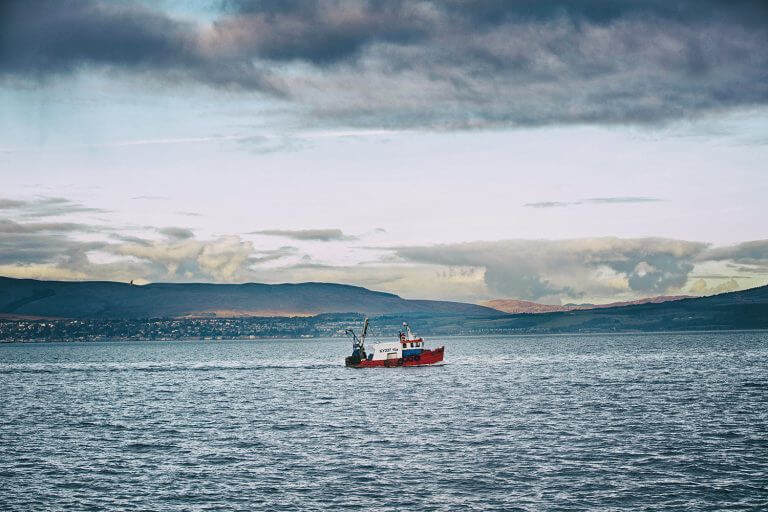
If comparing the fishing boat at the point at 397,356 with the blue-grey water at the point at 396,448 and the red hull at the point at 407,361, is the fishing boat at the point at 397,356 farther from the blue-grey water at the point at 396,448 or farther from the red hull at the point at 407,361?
the blue-grey water at the point at 396,448

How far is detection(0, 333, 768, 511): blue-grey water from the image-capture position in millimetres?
52062

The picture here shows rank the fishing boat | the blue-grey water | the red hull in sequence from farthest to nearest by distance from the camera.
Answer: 1. the fishing boat
2. the red hull
3. the blue-grey water

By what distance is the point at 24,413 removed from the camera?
10856 centimetres

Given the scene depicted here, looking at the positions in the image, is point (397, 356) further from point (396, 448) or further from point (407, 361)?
point (396, 448)

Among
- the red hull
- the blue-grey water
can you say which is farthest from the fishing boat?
the blue-grey water

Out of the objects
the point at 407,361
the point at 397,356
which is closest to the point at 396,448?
the point at 407,361

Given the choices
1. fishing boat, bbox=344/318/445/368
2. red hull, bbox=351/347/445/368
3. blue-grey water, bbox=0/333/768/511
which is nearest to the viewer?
blue-grey water, bbox=0/333/768/511

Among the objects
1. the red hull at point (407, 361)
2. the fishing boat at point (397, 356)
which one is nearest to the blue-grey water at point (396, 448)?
the red hull at point (407, 361)

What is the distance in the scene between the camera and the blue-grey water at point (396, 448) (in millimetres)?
52062

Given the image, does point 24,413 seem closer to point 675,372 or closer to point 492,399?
point 492,399

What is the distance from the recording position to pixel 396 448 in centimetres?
7081

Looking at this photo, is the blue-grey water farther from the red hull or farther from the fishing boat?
the fishing boat

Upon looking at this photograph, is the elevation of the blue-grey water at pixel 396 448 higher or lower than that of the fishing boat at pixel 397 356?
lower

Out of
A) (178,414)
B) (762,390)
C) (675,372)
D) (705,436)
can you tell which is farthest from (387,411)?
(675,372)
